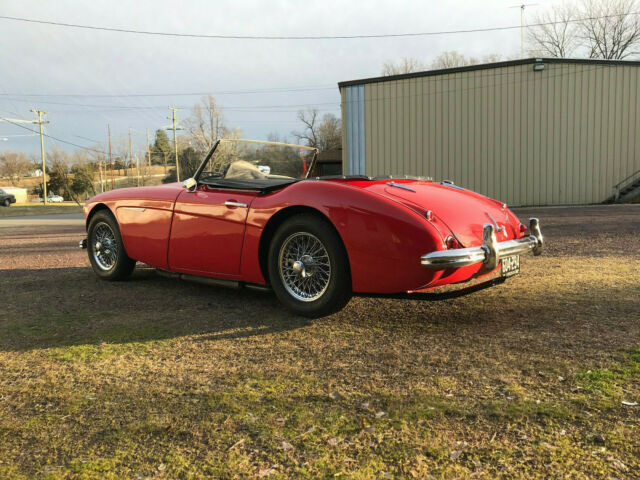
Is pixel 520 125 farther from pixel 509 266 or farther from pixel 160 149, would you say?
pixel 160 149

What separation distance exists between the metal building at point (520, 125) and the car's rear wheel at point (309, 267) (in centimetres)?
1889

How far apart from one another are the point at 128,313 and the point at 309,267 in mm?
1621

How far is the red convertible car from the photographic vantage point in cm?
318

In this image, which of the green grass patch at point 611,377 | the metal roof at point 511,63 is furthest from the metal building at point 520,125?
the green grass patch at point 611,377

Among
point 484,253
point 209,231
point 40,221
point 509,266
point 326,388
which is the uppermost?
point 209,231

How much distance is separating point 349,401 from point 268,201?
194 centimetres

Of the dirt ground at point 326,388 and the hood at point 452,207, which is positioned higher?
the hood at point 452,207

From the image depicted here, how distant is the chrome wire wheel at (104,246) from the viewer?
5.22m

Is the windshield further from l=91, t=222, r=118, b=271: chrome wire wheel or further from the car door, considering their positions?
l=91, t=222, r=118, b=271: chrome wire wheel

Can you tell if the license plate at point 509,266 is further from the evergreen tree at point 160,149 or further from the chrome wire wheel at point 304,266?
the evergreen tree at point 160,149

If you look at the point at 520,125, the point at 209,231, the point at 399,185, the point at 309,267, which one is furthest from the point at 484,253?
the point at 520,125

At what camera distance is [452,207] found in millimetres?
3551

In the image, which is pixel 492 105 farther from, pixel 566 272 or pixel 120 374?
pixel 120 374

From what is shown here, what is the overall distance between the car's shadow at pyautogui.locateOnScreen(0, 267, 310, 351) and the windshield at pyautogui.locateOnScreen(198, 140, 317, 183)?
1.13 meters
